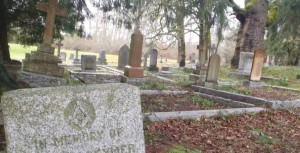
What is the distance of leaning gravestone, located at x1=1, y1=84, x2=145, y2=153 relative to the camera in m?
2.43

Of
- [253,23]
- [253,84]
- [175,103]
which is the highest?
[253,23]

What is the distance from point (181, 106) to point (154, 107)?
2.63 ft

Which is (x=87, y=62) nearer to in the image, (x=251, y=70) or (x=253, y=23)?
(x=251, y=70)

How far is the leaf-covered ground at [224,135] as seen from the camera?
14.8ft

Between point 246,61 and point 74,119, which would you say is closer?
point 74,119

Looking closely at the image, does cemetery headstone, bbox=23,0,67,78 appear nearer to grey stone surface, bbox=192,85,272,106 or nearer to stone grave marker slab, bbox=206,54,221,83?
grey stone surface, bbox=192,85,272,106

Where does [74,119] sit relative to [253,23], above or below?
below

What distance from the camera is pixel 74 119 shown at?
259 centimetres

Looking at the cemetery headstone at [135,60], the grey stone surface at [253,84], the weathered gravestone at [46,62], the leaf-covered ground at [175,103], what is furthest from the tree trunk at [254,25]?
the weathered gravestone at [46,62]

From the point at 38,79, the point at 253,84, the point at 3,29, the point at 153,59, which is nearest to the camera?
the point at 38,79

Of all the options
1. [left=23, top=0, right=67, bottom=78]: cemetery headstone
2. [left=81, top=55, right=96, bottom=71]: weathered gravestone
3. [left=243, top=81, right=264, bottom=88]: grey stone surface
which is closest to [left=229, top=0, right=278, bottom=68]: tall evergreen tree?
[left=243, top=81, right=264, bottom=88]: grey stone surface

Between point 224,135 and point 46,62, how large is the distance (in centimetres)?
555

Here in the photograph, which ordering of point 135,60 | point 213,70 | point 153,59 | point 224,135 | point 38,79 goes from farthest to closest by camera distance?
point 153,59
point 213,70
point 135,60
point 38,79
point 224,135

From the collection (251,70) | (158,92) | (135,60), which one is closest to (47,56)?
(135,60)
